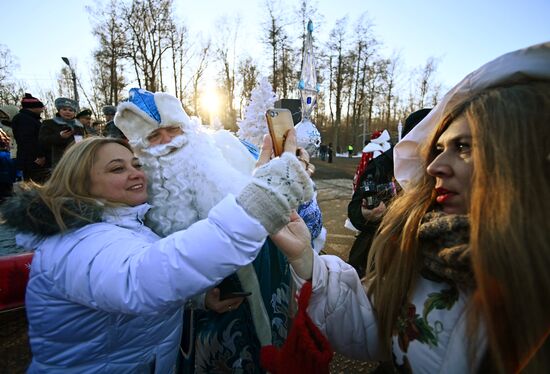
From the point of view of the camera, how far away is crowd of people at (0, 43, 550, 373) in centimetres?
87

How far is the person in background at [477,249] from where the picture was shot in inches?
33.5

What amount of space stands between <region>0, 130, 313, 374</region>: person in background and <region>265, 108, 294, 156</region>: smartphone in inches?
1.4

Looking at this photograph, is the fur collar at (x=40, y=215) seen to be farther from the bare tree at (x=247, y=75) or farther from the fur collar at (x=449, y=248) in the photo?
the bare tree at (x=247, y=75)

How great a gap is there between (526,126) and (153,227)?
1761mm

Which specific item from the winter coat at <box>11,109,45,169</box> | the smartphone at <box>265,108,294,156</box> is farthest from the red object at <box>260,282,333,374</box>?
the winter coat at <box>11,109,45,169</box>

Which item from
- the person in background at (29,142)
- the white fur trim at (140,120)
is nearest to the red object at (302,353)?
the white fur trim at (140,120)

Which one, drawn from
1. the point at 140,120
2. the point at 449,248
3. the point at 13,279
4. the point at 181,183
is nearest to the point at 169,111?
the point at 140,120

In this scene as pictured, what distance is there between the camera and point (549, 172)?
87 centimetres

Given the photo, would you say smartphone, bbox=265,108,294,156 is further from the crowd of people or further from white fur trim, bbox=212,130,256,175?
white fur trim, bbox=212,130,256,175

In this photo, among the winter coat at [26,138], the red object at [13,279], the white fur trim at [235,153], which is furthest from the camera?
the winter coat at [26,138]

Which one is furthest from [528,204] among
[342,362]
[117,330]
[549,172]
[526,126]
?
[342,362]

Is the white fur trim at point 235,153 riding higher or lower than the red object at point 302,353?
higher

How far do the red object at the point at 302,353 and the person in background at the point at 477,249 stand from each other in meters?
0.21

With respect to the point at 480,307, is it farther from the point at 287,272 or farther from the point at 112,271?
the point at 112,271
